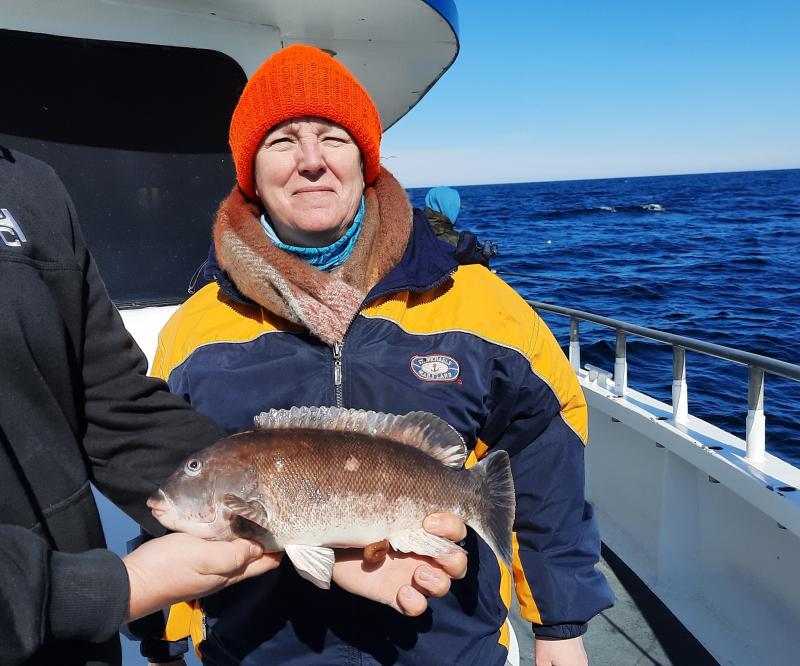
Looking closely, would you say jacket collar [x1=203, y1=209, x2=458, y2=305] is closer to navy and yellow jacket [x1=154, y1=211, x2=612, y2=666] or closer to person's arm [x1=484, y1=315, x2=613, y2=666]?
navy and yellow jacket [x1=154, y1=211, x2=612, y2=666]

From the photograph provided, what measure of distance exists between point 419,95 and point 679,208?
61.2 m

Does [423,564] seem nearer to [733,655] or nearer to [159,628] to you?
[159,628]

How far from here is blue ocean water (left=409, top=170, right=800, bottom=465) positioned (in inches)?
439

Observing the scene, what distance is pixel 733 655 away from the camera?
3893mm

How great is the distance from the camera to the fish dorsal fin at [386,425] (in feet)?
6.44

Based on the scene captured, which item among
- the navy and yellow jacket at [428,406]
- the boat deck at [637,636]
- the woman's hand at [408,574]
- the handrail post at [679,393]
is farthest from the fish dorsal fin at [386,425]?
the handrail post at [679,393]

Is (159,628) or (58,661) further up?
(58,661)

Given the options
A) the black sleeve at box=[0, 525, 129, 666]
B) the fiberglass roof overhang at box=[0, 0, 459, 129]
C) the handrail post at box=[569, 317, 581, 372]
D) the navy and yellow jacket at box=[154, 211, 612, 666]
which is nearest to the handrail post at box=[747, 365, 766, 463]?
the navy and yellow jacket at box=[154, 211, 612, 666]

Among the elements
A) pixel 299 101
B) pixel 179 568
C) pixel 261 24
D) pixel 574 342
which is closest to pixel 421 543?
pixel 179 568

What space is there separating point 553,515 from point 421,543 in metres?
0.65

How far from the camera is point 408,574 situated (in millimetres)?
1861

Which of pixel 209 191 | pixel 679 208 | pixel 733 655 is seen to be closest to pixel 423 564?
pixel 733 655

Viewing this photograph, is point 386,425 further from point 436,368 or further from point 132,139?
point 132,139

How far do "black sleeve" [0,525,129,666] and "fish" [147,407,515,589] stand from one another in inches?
14.8
